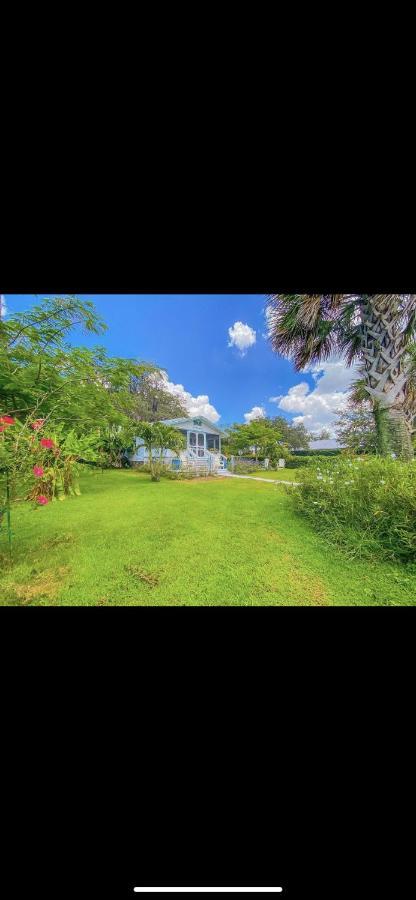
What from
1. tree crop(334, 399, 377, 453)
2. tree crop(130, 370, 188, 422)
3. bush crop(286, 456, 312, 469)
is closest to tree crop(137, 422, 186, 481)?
tree crop(130, 370, 188, 422)

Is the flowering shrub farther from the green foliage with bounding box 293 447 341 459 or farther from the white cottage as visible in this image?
the green foliage with bounding box 293 447 341 459

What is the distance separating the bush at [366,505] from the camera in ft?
5.40

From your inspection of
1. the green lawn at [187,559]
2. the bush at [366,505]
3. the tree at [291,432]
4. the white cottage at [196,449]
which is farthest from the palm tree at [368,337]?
the white cottage at [196,449]

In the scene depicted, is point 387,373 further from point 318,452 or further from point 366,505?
point 366,505

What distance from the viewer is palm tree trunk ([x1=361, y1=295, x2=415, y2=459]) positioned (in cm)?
205

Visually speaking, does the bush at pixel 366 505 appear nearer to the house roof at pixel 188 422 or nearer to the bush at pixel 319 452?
the bush at pixel 319 452

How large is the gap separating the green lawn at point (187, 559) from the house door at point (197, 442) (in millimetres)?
1436

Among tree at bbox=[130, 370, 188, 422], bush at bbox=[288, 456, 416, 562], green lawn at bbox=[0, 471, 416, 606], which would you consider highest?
tree at bbox=[130, 370, 188, 422]

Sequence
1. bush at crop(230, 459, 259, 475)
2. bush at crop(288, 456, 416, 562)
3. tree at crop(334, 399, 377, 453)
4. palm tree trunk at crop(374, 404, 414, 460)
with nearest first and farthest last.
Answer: bush at crop(288, 456, 416, 562) < palm tree trunk at crop(374, 404, 414, 460) < tree at crop(334, 399, 377, 453) < bush at crop(230, 459, 259, 475)

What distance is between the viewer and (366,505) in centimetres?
181

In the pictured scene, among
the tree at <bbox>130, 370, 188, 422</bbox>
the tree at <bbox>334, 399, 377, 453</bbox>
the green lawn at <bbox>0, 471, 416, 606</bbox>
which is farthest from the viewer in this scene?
the tree at <bbox>130, 370, 188, 422</bbox>

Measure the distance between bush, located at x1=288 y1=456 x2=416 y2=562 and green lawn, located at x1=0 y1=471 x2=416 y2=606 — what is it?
14cm
